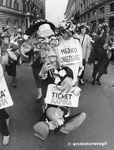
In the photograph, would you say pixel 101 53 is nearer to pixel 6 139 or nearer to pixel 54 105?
pixel 54 105

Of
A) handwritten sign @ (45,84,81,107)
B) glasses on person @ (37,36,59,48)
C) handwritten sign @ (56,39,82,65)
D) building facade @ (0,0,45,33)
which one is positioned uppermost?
building facade @ (0,0,45,33)

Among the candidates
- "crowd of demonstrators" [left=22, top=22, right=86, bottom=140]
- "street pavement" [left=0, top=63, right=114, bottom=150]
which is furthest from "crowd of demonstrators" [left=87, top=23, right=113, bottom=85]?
"crowd of demonstrators" [left=22, top=22, right=86, bottom=140]

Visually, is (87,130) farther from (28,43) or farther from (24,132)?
(28,43)

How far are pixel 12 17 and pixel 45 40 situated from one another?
119ft

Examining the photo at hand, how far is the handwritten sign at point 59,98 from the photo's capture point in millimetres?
2492

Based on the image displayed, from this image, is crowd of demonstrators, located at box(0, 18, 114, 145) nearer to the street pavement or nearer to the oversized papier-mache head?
the oversized papier-mache head

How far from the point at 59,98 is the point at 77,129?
88cm

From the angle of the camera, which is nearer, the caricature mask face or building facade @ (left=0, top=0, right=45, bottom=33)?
the caricature mask face

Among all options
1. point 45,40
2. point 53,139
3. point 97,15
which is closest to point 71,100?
point 53,139

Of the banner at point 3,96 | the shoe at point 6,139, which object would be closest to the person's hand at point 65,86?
the banner at point 3,96

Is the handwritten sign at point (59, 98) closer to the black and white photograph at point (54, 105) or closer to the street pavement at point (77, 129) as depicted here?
the black and white photograph at point (54, 105)

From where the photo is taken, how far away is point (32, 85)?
18.2 ft

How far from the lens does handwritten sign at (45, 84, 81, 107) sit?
2.49 m

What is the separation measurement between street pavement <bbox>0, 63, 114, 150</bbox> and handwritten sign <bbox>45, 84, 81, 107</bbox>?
0.67 metres
